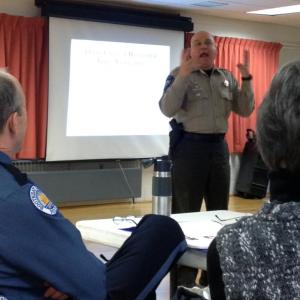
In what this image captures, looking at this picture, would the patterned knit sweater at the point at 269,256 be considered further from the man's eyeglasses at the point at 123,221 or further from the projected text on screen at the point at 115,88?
the projected text on screen at the point at 115,88

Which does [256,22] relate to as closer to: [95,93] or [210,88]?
[95,93]

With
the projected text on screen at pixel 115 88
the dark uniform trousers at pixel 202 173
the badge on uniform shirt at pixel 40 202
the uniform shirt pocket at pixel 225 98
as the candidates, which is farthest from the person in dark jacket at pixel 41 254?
the projected text on screen at pixel 115 88

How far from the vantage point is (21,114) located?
58.1 inches

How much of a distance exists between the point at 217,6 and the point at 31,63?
2.14m


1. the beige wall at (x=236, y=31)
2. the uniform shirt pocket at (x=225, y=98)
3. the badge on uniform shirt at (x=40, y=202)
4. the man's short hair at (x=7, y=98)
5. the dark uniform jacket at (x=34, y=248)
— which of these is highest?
the beige wall at (x=236, y=31)

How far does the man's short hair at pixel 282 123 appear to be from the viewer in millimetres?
926

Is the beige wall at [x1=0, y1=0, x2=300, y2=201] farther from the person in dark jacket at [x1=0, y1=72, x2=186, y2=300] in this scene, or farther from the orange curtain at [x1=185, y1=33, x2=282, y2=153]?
the person in dark jacket at [x1=0, y1=72, x2=186, y2=300]

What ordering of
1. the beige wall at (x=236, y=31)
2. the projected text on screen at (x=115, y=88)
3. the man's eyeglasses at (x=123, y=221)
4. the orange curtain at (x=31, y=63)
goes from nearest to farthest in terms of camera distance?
the man's eyeglasses at (x=123, y=221)
the orange curtain at (x=31, y=63)
the beige wall at (x=236, y=31)
the projected text on screen at (x=115, y=88)

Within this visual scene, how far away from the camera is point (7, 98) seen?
1443 millimetres

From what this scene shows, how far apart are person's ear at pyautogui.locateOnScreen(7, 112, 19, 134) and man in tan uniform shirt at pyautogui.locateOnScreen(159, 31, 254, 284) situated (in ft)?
5.75

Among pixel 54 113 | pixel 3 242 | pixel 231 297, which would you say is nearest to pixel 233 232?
pixel 231 297

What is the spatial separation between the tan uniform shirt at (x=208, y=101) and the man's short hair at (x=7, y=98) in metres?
1.72

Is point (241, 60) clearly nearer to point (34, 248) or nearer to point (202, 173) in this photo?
point (202, 173)

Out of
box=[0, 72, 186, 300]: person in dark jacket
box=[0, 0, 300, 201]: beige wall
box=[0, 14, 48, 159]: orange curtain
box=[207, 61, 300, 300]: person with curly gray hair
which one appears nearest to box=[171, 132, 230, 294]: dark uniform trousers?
box=[0, 72, 186, 300]: person in dark jacket
